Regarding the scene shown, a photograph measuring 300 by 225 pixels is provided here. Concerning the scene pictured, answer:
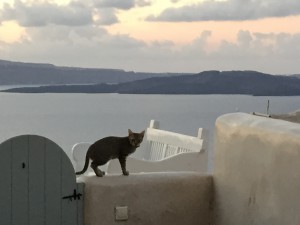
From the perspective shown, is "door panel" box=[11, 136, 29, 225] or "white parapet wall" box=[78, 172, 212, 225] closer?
"door panel" box=[11, 136, 29, 225]

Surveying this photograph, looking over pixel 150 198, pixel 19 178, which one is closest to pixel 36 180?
pixel 19 178

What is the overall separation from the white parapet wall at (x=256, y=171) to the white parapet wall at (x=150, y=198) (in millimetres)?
173

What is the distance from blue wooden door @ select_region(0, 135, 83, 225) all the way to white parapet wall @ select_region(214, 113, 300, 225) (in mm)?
1424

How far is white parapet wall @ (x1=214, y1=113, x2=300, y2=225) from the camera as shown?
292 inches

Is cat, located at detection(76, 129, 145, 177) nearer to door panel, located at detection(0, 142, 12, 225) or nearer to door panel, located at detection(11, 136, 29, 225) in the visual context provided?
door panel, located at detection(11, 136, 29, 225)

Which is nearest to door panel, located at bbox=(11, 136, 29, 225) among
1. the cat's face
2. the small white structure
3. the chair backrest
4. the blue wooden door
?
the blue wooden door

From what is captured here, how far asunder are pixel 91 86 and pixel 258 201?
6950 millimetres

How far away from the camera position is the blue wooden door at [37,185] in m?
8.05

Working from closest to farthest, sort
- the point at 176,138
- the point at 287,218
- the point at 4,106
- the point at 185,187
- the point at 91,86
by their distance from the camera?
the point at 287,218
the point at 185,187
the point at 176,138
the point at 91,86
the point at 4,106

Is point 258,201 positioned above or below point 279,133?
below

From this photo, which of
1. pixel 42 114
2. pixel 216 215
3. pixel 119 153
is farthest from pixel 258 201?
pixel 42 114

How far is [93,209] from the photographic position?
8.32 meters

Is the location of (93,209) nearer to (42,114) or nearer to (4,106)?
(4,106)

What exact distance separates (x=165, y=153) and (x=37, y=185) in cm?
290
